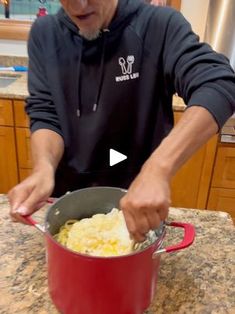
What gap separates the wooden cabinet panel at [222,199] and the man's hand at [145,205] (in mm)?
1505

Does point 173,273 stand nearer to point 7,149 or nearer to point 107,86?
point 107,86

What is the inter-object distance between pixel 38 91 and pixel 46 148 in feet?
0.73

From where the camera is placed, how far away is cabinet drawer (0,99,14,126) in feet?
6.23

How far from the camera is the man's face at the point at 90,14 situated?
2.86ft

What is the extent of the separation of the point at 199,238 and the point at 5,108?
56.4 inches

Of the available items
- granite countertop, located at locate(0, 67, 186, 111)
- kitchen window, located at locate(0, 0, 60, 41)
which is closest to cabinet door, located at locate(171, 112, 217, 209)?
granite countertop, located at locate(0, 67, 186, 111)

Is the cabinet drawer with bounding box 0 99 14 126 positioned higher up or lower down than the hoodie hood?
lower down

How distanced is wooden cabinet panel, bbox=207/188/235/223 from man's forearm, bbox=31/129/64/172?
1.24m

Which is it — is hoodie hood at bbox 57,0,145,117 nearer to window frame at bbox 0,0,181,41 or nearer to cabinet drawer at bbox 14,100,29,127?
cabinet drawer at bbox 14,100,29,127

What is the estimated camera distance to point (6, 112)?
1.93 m

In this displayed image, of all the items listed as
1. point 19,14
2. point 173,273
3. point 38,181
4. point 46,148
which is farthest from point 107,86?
point 19,14

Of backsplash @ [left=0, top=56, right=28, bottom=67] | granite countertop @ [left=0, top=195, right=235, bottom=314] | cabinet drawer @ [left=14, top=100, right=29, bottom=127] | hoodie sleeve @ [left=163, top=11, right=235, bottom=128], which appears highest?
hoodie sleeve @ [left=163, top=11, right=235, bottom=128]

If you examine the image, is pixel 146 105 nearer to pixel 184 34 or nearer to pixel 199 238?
pixel 184 34

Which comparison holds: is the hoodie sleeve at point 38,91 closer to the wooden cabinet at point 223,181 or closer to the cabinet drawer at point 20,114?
Result: the cabinet drawer at point 20,114
